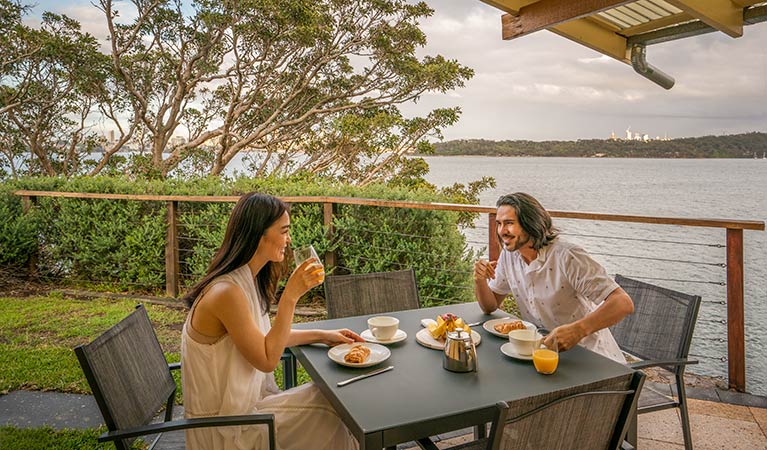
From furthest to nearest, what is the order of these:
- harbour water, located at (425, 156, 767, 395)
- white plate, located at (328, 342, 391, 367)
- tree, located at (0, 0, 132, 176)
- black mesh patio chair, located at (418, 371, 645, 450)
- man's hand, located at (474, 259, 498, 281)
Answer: tree, located at (0, 0, 132, 176) → harbour water, located at (425, 156, 767, 395) → man's hand, located at (474, 259, 498, 281) → white plate, located at (328, 342, 391, 367) → black mesh patio chair, located at (418, 371, 645, 450)

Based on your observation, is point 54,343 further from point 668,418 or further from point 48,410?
point 668,418

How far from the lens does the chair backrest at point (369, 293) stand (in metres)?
2.43

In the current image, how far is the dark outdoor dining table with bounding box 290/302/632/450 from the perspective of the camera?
3.98 ft

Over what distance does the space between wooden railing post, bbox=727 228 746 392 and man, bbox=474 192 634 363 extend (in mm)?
1320

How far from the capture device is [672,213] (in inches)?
131

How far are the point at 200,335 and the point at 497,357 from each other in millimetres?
982

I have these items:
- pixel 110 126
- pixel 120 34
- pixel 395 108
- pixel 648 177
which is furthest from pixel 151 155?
pixel 648 177

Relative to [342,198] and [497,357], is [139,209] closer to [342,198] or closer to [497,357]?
[342,198]

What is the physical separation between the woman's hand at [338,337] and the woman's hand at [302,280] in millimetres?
282

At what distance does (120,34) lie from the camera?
342 inches

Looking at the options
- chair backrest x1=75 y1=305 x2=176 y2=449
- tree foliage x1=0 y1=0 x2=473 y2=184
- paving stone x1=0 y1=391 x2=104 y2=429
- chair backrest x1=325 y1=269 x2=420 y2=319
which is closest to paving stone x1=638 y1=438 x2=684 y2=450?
chair backrest x1=325 y1=269 x2=420 y2=319

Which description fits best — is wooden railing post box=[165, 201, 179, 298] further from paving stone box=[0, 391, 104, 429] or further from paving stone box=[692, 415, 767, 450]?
paving stone box=[692, 415, 767, 450]

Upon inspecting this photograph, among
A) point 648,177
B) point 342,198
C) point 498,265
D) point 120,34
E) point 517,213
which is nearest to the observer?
point 517,213

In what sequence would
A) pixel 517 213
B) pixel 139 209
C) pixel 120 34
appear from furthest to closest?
pixel 120 34, pixel 139 209, pixel 517 213
